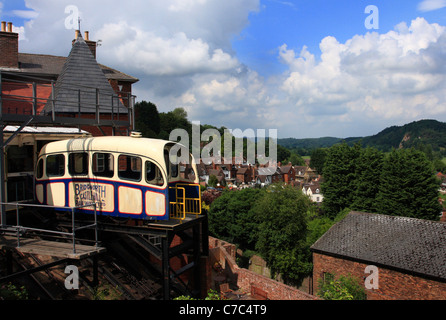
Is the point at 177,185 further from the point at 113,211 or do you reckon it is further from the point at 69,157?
the point at 69,157

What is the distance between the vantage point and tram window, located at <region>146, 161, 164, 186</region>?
34.0ft

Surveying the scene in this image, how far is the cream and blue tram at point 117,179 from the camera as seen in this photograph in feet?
34.0

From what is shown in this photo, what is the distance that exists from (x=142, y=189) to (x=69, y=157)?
3170 mm

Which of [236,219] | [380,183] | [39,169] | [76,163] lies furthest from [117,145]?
[380,183]

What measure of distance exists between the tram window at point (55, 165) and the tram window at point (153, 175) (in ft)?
11.2

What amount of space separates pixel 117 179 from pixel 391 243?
17.7m

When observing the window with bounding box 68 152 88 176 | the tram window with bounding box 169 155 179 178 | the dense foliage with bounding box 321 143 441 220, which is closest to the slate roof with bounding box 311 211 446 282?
the dense foliage with bounding box 321 143 441 220

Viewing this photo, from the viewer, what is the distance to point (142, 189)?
1038 cm

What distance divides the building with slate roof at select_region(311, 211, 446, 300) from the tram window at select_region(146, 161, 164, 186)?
49.9 feet

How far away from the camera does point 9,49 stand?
23.3 m

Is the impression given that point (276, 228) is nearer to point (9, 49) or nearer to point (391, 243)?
point (391, 243)

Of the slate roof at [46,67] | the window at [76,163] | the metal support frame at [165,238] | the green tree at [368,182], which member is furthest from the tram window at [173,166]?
the green tree at [368,182]
